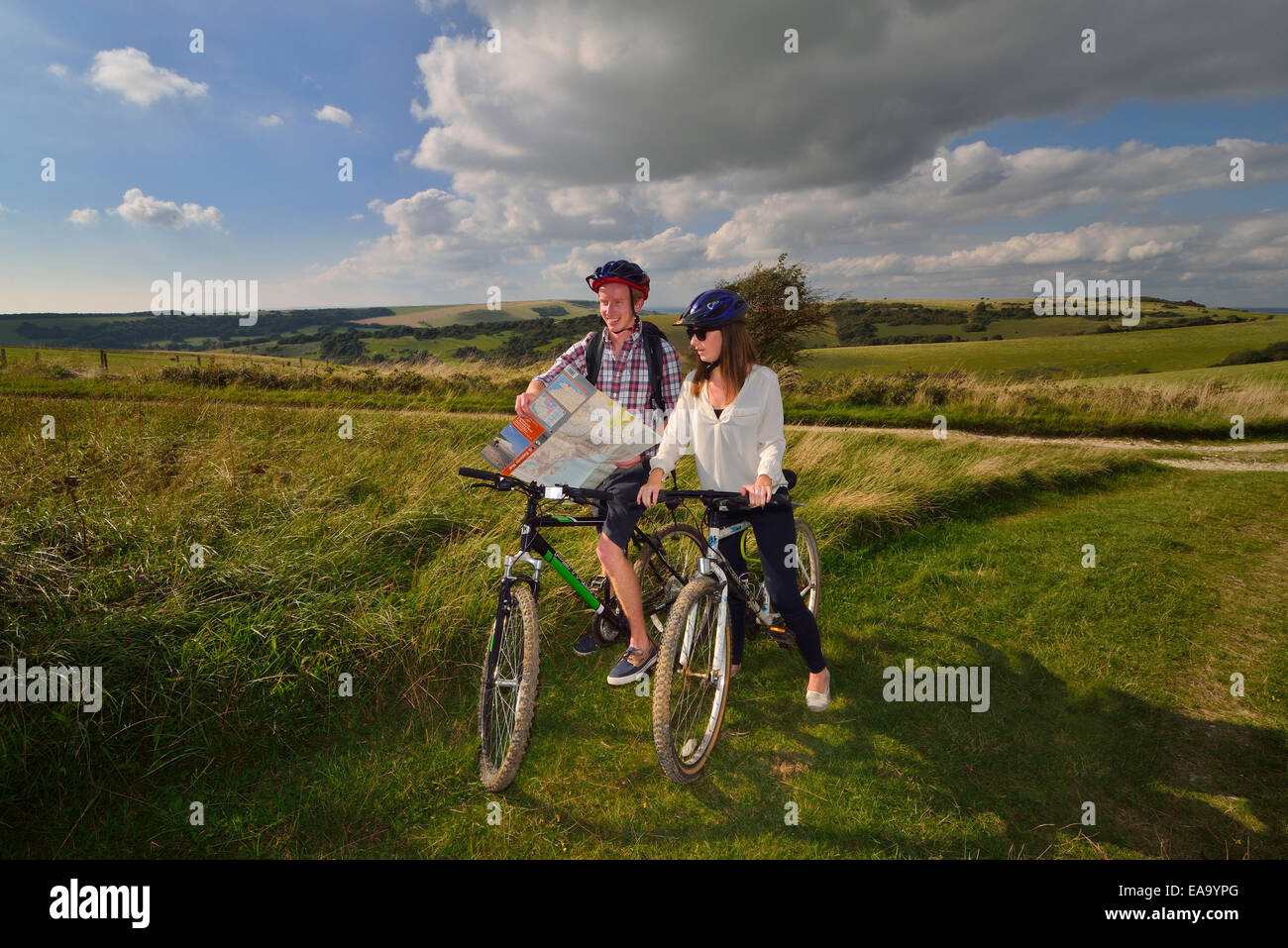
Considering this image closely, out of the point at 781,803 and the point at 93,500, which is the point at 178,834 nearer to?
the point at 781,803

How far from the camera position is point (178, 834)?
292 centimetres

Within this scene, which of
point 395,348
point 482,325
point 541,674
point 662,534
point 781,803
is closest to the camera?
point 781,803

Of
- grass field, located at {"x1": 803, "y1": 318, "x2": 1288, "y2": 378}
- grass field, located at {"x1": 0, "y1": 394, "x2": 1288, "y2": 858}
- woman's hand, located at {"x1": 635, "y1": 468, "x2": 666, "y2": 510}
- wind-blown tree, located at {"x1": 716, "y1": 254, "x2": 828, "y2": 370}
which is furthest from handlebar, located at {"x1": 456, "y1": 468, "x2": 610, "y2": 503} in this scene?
grass field, located at {"x1": 803, "y1": 318, "x2": 1288, "y2": 378}

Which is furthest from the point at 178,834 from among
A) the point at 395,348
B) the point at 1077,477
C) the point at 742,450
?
the point at 395,348

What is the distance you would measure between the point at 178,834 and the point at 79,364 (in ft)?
97.6

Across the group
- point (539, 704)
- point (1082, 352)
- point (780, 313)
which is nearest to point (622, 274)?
point (539, 704)

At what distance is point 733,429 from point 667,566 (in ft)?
4.14

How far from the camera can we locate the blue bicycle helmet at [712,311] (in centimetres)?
333

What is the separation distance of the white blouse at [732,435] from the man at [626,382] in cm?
25

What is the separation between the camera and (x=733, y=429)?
3.49 m

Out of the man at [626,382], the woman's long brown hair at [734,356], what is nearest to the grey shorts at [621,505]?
the man at [626,382]

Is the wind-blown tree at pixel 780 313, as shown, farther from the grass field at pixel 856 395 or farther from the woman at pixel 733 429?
the woman at pixel 733 429

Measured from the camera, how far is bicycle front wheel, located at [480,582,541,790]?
9.98 ft
